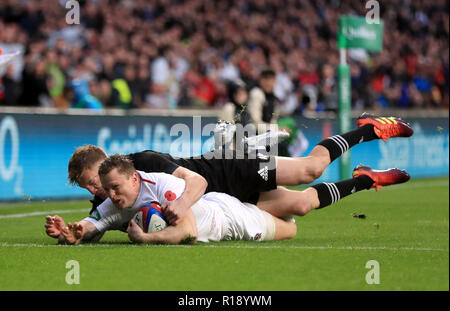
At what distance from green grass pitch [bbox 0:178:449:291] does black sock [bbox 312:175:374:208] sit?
40 centimetres

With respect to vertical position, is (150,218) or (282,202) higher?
(282,202)

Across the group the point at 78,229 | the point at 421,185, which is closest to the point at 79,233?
the point at 78,229

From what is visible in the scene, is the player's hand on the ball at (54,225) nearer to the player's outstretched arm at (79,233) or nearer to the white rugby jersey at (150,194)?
the player's outstretched arm at (79,233)

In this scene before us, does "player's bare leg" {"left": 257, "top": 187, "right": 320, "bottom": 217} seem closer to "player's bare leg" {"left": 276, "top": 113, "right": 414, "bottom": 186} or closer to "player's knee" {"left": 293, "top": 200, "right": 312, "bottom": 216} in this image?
"player's knee" {"left": 293, "top": 200, "right": 312, "bottom": 216}

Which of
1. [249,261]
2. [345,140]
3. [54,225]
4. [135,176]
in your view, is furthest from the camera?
[345,140]

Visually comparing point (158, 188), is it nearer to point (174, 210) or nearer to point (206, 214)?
point (174, 210)

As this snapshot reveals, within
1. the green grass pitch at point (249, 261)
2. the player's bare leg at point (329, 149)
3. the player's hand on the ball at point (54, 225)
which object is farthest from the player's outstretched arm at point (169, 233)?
the player's bare leg at point (329, 149)

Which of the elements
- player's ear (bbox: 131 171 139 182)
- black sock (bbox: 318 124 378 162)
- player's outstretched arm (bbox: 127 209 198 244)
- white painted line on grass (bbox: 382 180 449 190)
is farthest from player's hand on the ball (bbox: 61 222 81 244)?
white painted line on grass (bbox: 382 180 449 190)

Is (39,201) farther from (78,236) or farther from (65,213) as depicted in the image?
(78,236)

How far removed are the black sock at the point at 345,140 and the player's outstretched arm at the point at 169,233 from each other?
5.87 ft

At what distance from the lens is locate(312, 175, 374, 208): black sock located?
8.43 m

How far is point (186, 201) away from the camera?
7242 millimetres

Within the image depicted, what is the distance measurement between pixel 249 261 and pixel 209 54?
15934 millimetres

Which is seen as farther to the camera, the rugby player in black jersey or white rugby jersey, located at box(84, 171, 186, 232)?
the rugby player in black jersey
